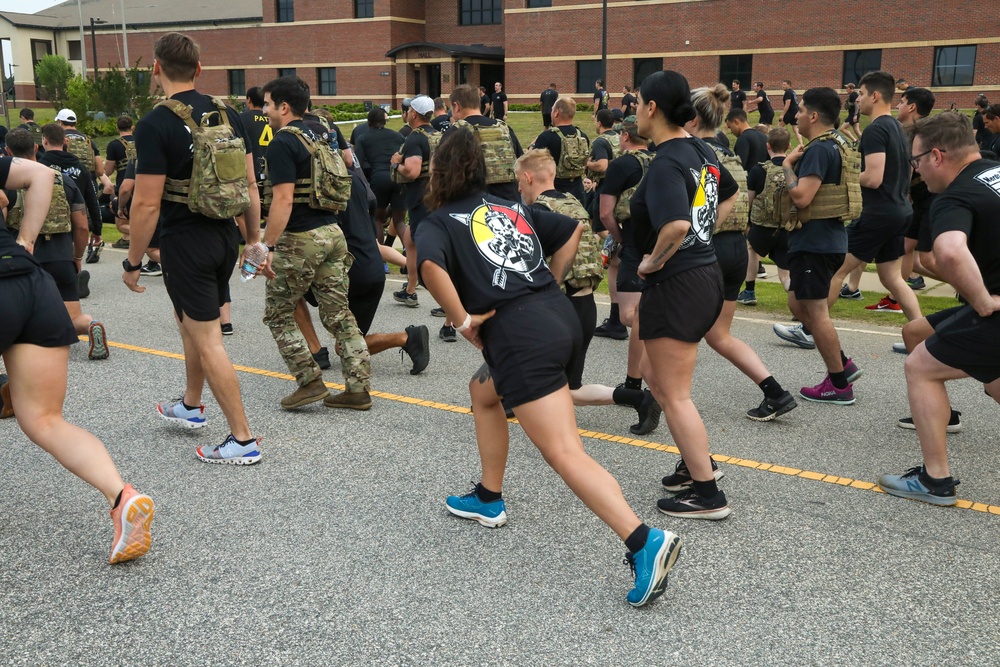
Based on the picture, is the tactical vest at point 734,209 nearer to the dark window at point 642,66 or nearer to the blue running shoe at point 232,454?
the blue running shoe at point 232,454

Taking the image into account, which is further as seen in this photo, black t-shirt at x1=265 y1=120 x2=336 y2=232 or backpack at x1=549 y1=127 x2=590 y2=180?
backpack at x1=549 y1=127 x2=590 y2=180

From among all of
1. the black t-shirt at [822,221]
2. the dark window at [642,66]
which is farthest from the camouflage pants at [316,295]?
the dark window at [642,66]

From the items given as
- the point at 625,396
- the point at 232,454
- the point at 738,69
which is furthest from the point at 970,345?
the point at 738,69

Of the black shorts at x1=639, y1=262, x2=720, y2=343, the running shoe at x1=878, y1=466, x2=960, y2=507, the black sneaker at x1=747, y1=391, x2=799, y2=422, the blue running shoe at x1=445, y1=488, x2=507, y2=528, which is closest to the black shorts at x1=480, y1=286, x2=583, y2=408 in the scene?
the black shorts at x1=639, y1=262, x2=720, y2=343

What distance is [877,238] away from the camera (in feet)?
24.7

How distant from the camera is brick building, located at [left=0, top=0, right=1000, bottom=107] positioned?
132ft

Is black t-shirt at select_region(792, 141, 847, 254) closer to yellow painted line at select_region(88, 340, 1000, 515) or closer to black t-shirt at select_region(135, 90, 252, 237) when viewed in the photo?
yellow painted line at select_region(88, 340, 1000, 515)

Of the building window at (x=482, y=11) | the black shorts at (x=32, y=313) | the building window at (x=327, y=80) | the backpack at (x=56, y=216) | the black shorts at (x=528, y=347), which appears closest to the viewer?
the black shorts at (x=528, y=347)

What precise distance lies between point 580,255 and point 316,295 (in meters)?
2.05

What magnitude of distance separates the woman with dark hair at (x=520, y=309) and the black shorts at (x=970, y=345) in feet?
6.31

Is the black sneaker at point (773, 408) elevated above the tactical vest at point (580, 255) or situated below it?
below

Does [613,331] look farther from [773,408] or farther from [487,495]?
[487,495]

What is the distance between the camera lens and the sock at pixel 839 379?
6.44 meters

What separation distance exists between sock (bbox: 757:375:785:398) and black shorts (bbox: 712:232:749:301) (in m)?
0.61
